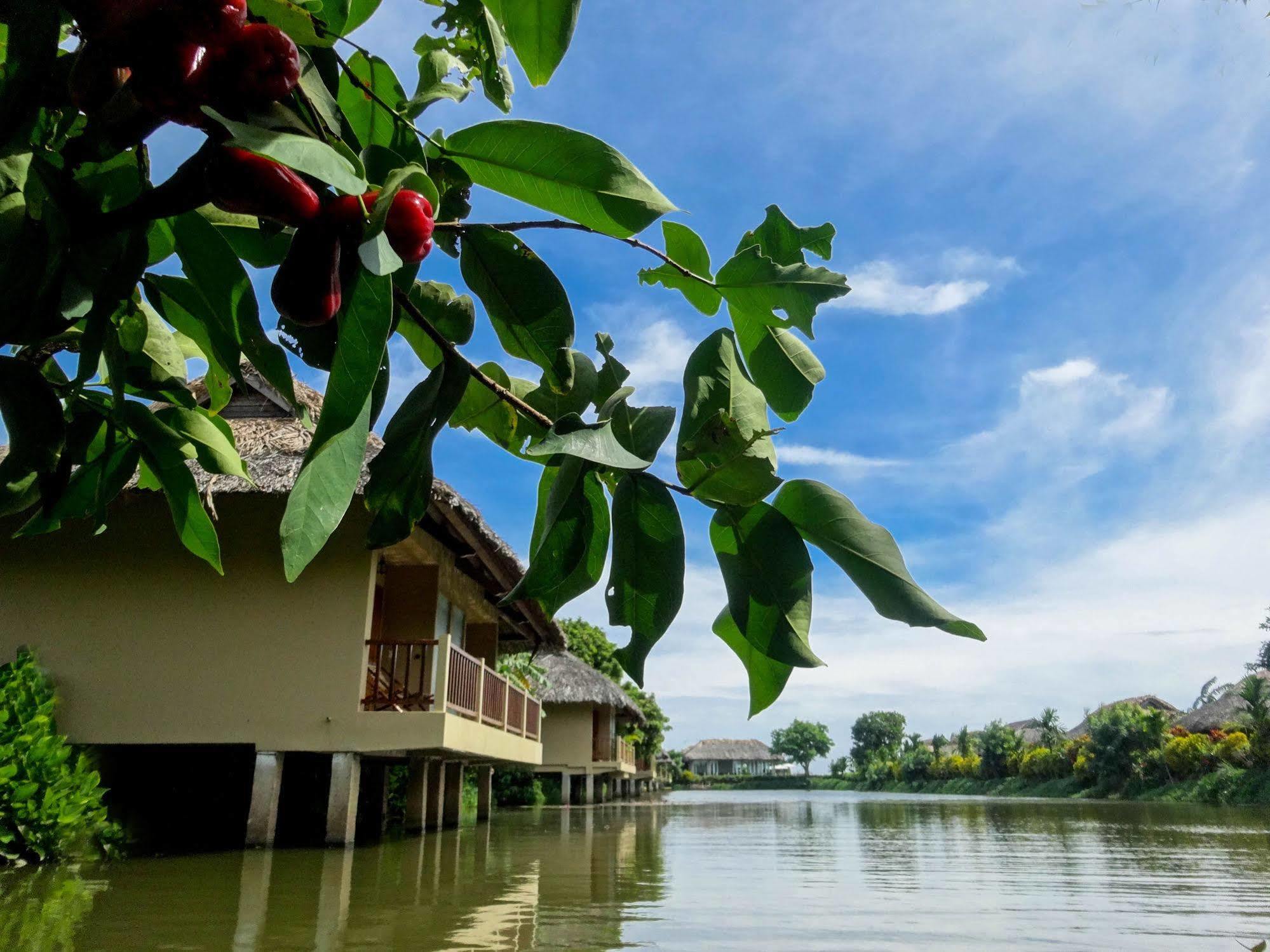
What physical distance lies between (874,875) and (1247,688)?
24062mm

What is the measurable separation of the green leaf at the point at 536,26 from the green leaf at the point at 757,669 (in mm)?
410

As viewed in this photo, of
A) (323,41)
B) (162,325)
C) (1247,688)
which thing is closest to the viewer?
(323,41)

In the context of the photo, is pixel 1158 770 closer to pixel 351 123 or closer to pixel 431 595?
pixel 431 595

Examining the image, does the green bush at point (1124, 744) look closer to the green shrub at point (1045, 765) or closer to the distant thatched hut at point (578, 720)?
the green shrub at point (1045, 765)

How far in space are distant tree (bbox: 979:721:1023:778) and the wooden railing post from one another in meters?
36.5

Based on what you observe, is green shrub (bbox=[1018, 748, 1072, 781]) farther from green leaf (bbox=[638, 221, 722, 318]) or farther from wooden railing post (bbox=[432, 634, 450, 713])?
green leaf (bbox=[638, 221, 722, 318])

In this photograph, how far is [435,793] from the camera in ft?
35.2

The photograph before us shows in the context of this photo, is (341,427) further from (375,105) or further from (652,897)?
(652,897)

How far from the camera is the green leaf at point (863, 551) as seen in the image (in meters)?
0.57

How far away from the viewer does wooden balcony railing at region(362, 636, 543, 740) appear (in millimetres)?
7152

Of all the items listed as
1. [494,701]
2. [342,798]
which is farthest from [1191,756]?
[342,798]

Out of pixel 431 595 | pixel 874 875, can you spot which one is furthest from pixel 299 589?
pixel 874 875

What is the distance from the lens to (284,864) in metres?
6.01

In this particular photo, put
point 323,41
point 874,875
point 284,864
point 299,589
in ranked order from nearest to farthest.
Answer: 1. point 323,41
2. point 284,864
3. point 874,875
4. point 299,589
